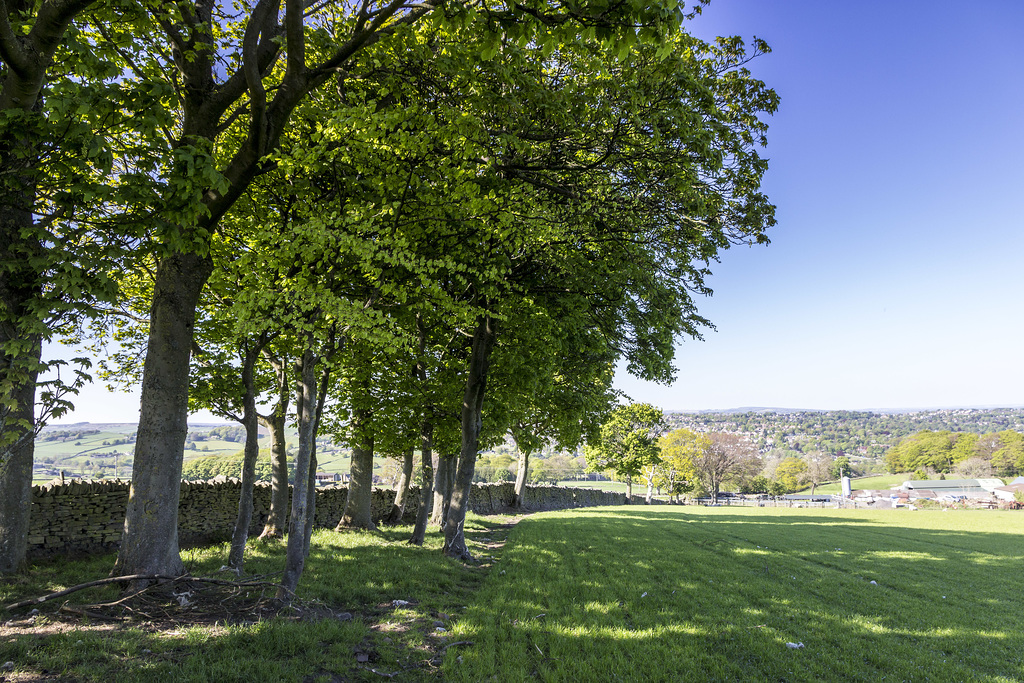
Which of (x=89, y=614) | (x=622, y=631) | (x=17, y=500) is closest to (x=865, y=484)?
(x=622, y=631)

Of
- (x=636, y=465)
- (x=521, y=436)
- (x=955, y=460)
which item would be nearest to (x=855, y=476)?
(x=955, y=460)

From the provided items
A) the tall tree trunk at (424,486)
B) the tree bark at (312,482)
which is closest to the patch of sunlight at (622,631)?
the tree bark at (312,482)

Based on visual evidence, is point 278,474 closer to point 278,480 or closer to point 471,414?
point 278,480

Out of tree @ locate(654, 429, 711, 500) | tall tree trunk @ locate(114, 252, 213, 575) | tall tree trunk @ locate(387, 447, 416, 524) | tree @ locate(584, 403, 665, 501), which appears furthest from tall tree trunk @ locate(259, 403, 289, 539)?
tree @ locate(654, 429, 711, 500)

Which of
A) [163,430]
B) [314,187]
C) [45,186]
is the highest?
[314,187]

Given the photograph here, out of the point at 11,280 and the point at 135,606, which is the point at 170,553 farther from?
the point at 11,280

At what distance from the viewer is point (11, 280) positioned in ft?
18.3

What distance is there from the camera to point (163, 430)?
7.66 metres

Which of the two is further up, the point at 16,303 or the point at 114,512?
the point at 16,303

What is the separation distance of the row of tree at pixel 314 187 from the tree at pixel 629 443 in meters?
37.3

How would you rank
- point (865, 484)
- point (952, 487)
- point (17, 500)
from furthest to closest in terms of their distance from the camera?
1. point (865, 484)
2. point (952, 487)
3. point (17, 500)

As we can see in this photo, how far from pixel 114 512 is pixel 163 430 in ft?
20.1

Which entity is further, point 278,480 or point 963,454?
point 963,454

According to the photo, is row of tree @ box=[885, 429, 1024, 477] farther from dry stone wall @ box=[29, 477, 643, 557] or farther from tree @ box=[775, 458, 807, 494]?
dry stone wall @ box=[29, 477, 643, 557]
